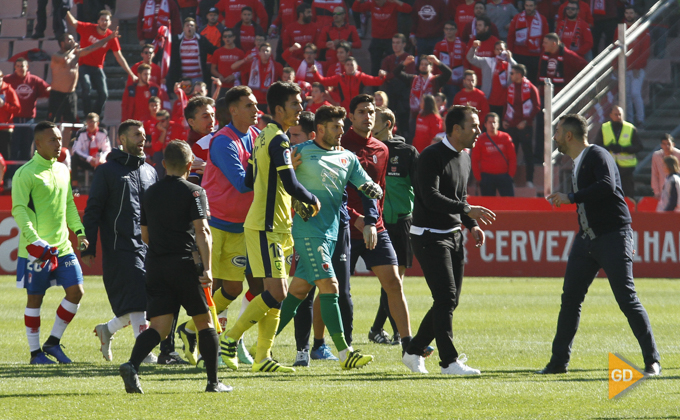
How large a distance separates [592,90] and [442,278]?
13.0 m

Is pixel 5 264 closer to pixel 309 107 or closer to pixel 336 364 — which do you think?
pixel 309 107

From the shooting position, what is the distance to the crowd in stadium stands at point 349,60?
20000mm

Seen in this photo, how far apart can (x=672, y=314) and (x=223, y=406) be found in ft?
25.8

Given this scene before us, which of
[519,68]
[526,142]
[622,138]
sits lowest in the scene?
[526,142]

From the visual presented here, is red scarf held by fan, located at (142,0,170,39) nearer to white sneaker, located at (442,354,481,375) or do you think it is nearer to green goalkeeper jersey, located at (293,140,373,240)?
green goalkeeper jersey, located at (293,140,373,240)

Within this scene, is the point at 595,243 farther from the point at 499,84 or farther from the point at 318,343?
the point at 499,84

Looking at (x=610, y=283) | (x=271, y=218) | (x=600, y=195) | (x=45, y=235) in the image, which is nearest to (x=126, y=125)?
(x=45, y=235)

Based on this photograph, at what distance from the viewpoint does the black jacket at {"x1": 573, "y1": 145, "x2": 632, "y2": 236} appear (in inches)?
278

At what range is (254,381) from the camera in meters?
6.94

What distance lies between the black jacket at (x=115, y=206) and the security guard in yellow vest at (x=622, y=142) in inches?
496

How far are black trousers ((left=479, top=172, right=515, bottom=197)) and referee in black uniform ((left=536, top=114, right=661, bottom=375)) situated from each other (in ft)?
39.0

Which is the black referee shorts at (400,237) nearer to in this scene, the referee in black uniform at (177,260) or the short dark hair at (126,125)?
the short dark hair at (126,125)

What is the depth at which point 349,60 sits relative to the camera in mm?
20438

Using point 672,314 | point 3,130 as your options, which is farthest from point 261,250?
point 3,130
